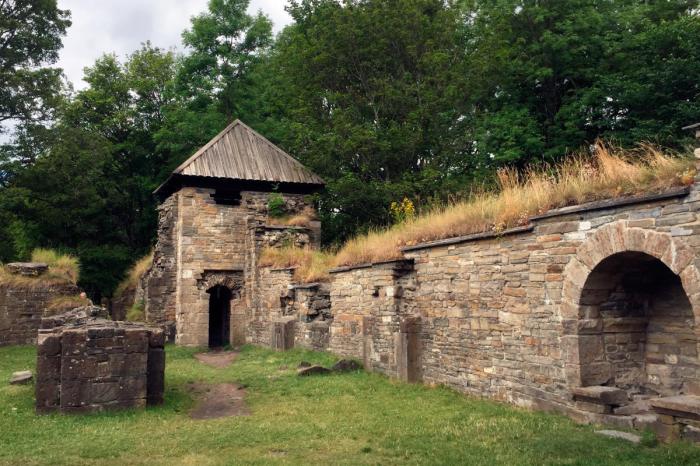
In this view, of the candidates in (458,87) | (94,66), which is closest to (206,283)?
(458,87)

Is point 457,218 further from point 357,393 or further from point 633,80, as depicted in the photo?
point 633,80

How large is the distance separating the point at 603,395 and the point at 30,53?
26.7 metres

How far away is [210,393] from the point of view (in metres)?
10.3

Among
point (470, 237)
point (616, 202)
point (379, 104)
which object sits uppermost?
point (379, 104)

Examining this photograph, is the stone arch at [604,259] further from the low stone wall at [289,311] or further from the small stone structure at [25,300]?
the small stone structure at [25,300]

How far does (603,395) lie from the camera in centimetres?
662

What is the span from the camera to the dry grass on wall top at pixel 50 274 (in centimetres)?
1861

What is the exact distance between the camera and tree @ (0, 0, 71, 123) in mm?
23812

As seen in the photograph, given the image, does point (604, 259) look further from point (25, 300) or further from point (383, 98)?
point (25, 300)

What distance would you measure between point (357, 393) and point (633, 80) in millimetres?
14281

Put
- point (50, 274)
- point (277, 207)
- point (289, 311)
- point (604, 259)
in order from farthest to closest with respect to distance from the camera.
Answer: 1. point (277, 207)
2. point (50, 274)
3. point (289, 311)
4. point (604, 259)

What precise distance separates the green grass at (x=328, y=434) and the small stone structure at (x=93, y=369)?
0.96 ft

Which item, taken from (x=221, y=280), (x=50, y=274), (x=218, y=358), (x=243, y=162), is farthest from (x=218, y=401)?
(x=243, y=162)

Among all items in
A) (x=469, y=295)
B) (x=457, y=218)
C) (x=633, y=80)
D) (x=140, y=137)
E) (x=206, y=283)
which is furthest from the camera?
(x=140, y=137)
